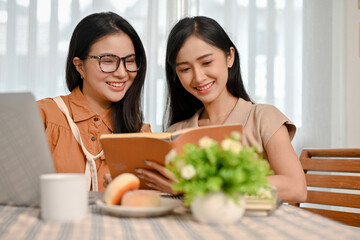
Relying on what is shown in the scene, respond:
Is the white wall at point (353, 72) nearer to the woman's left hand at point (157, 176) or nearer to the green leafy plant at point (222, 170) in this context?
the woman's left hand at point (157, 176)

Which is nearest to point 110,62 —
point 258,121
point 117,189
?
point 258,121

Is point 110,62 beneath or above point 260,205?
above

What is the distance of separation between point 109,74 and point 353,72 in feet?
6.83

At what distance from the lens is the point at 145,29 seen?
113 inches

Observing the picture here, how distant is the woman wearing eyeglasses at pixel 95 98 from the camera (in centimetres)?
159

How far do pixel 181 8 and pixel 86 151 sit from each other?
1666mm

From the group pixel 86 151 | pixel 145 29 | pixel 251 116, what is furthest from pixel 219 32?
pixel 145 29

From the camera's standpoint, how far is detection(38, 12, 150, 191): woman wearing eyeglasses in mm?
1591

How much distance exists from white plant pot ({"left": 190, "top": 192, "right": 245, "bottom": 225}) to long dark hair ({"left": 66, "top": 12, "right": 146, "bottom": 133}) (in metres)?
1.03

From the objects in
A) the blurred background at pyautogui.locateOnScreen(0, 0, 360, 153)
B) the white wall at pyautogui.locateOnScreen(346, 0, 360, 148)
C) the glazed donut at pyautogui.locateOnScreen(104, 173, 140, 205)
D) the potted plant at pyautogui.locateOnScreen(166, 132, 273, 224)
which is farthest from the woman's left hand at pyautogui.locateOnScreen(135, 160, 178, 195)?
the white wall at pyautogui.locateOnScreen(346, 0, 360, 148)

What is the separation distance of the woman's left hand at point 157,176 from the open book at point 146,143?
0.5 inches

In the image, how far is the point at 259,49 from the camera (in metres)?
2.92

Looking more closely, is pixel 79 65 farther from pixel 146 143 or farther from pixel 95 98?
pixel 146 143

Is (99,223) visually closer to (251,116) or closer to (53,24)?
(251,116)
